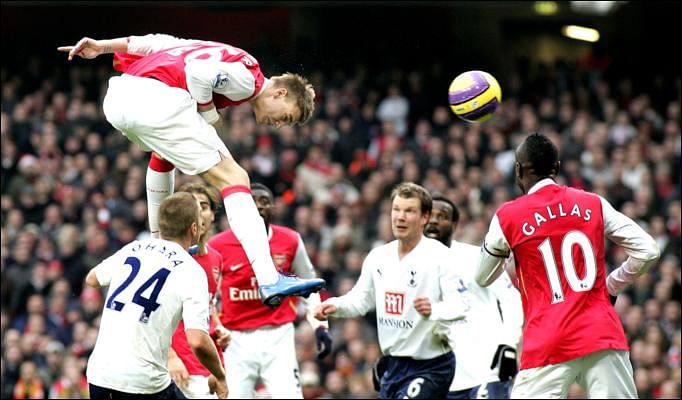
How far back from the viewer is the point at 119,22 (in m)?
23.8

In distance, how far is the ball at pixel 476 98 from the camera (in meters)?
9.27

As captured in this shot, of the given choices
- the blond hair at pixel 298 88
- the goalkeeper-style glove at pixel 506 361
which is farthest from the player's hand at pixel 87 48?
the goalkeeper-style glove at pixel 506 361

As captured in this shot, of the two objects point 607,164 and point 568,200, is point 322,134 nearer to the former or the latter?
point 607,164

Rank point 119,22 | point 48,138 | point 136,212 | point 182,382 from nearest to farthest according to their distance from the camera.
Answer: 1. point 182,382
2. point 136,212
3. point 48,138
4. point 119,22

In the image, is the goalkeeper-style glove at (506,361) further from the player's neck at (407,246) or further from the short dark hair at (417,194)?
the short dark hair at (417,194)

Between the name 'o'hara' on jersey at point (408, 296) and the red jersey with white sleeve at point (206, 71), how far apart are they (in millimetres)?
1788

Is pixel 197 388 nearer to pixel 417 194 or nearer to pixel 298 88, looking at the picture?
pixel 417 194

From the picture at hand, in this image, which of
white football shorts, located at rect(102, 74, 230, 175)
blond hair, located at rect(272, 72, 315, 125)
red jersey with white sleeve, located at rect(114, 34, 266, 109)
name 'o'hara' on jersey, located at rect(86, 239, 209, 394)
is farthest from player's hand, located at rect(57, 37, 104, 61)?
name 'o'hara' on jersey, located at rect(86, 239, 209, 394)

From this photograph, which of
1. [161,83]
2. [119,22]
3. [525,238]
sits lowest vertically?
[525,238]

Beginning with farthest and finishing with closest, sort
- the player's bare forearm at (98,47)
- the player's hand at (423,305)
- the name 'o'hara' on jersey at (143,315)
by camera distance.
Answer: the player's hand at (423,305) < the player's bare forearm at (98,47) < the name 'o'hara' on jersey at (143,315)

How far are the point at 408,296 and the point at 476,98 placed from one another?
1.65 m

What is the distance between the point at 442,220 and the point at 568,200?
2.40 meters

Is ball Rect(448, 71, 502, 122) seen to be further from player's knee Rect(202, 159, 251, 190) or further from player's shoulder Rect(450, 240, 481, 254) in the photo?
player's knee Rect(202, 159, 251, 190)

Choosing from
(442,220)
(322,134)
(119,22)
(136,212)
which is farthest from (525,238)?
(119,22)
